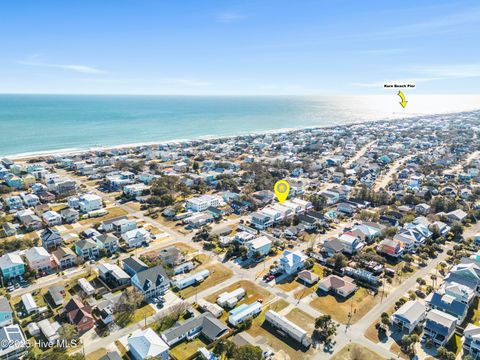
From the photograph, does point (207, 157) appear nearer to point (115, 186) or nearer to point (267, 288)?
point (115, 186)

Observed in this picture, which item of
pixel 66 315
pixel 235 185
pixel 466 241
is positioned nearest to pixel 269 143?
pixel 235 185

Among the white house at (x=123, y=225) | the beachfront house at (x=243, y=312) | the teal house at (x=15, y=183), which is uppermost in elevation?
the teal house at (x=15, y=183)

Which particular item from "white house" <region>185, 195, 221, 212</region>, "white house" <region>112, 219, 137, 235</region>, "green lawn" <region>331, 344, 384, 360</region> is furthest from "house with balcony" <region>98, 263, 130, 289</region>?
"green lawn" <region>331, 344, 384, 360</region>

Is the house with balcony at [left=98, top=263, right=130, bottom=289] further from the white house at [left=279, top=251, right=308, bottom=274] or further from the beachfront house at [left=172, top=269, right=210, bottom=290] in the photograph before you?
the white house at [left=279, top=251, right=308, bottom=274]

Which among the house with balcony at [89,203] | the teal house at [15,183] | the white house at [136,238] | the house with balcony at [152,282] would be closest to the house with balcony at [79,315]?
the house with balcony at [152,282]

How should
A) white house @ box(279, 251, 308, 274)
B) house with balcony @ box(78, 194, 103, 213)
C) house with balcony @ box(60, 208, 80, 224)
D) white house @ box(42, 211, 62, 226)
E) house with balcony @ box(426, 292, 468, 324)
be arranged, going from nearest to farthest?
house with balcony @ box(426, 292, 468, 324), white house @ box(279, 251, 308, 274), white house @ box(42, 211, 62, 226), house with balcony @ box(60, 208, 80, 224), house with balcony @ box(78, 194, 103, 213)

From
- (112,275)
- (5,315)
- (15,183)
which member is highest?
(15,183)

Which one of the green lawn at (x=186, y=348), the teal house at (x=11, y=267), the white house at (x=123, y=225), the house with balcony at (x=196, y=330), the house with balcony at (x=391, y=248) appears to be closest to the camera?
the green lawn at (x=186, y=348)

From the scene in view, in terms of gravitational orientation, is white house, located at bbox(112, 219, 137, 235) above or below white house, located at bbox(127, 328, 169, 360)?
above

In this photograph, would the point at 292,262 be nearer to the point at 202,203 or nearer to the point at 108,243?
the point at 202,203

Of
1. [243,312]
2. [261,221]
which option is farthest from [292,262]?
[261,221]

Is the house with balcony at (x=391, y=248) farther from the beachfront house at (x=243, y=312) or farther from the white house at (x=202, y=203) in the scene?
the white house at (x=202, y=203)

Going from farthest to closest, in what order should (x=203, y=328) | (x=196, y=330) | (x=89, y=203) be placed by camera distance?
(x=89, y=203) < (x=203, y=328) < (x=196, y=330)
